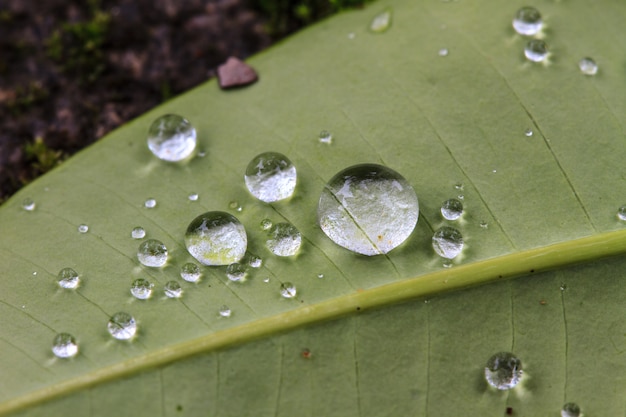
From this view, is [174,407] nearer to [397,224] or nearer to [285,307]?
[285,307]

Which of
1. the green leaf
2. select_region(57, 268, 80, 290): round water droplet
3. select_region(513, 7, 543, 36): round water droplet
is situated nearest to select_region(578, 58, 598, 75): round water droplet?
the green leaf

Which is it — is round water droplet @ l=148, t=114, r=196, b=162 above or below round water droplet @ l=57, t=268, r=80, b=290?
above

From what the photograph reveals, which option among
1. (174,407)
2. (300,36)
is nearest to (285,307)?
(174,407)

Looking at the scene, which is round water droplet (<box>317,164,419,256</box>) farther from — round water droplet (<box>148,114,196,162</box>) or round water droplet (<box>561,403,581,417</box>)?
round water droplet (<box>561,403,581,417</box>)

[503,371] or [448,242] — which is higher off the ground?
[448,242]

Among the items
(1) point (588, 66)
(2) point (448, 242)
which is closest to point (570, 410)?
(2) point (448, 242)

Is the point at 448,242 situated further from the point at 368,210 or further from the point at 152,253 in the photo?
the point at 152,253
